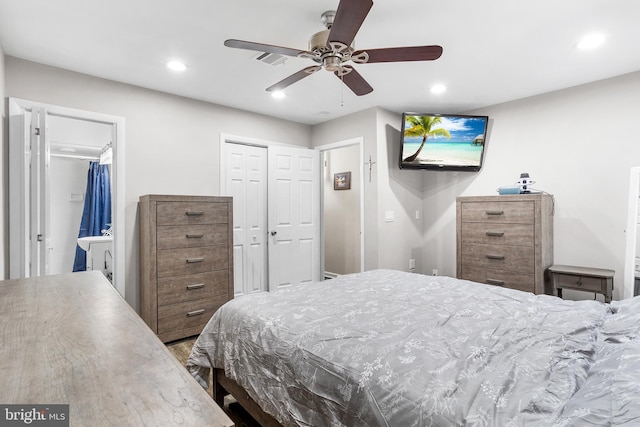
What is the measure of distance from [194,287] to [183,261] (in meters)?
0.28

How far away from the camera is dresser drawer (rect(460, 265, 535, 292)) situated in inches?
128

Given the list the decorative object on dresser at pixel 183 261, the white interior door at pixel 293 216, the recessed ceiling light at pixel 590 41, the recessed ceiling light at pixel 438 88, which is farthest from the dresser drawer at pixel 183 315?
the recessed ceiling light at pixel 590 41

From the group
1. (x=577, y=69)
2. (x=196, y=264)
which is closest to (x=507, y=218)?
(x=577, y=69)

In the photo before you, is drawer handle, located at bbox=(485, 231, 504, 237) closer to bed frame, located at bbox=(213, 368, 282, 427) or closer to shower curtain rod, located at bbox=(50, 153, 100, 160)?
bed frame, located at bbox=(213, 368, 282, 427)

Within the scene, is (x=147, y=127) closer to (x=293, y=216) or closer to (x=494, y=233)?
(x=293, y=216)

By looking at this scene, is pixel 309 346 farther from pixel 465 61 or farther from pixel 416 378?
pixel 465 61

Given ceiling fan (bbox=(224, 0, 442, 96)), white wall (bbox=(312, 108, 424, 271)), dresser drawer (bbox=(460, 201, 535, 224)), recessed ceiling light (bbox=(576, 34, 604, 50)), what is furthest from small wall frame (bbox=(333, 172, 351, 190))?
recessed ceiling light (bbox=(576, 34, 604, 50))

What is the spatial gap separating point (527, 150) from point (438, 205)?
1224mm

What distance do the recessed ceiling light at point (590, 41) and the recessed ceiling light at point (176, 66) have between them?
3.18 metres

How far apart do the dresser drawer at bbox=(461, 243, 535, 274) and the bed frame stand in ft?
9.38

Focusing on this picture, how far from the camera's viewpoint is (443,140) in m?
4.02

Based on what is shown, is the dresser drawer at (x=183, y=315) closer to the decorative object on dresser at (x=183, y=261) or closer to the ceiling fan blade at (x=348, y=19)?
the decorative object on dresser at (x=183, y=261)

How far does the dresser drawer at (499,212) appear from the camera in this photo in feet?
10.7

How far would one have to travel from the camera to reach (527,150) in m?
3.70
